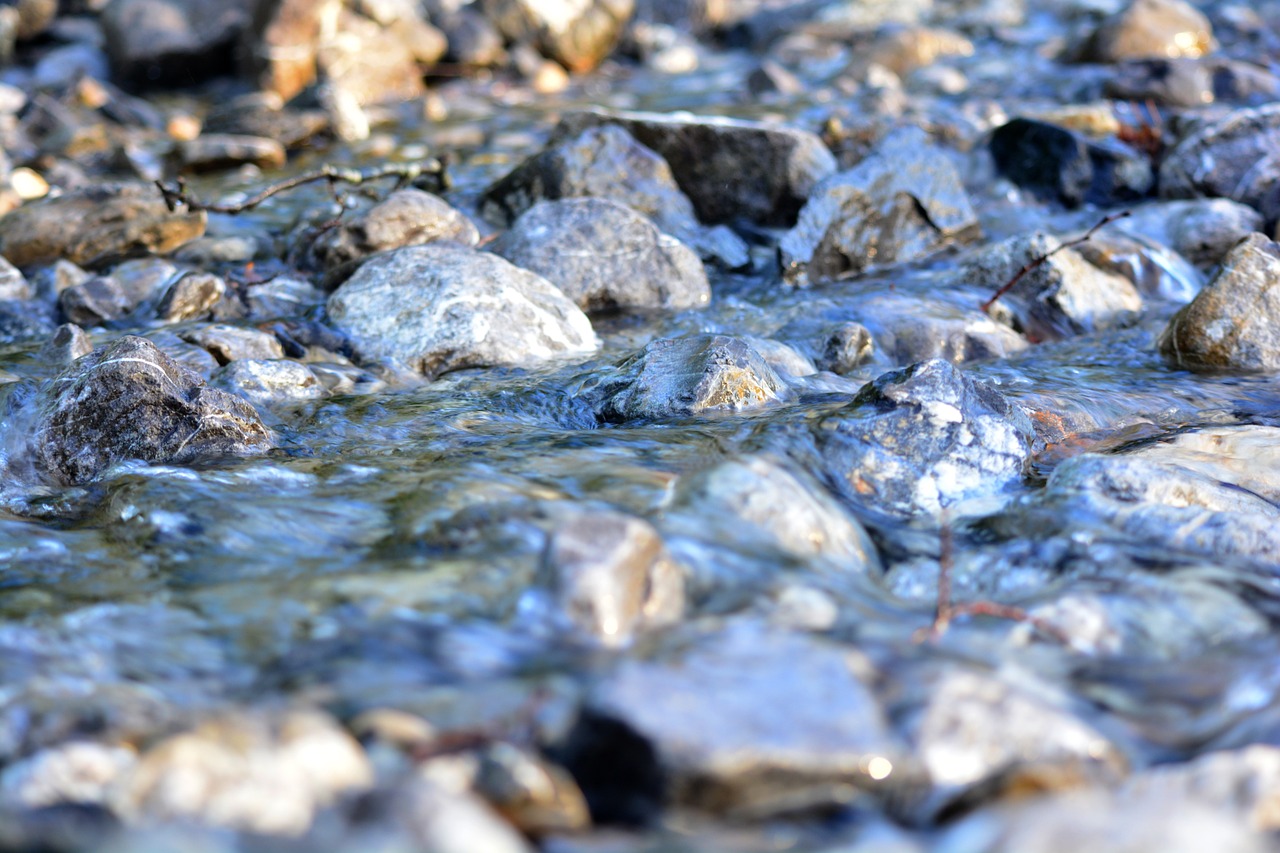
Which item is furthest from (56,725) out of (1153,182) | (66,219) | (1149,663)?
(1153,182)

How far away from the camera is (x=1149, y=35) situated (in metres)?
12.3

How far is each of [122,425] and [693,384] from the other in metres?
1.98

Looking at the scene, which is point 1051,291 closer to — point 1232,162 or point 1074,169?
point 1074,169

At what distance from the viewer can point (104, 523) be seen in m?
3.11

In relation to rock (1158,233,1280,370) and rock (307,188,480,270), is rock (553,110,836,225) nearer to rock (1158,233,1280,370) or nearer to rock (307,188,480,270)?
rock (307,188,480,270)

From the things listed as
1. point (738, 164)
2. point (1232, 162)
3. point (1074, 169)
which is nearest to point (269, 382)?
point (738, 164)

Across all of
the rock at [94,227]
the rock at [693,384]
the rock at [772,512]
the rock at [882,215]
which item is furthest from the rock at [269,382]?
the rock at [882,215]

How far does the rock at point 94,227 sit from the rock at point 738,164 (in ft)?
10.0

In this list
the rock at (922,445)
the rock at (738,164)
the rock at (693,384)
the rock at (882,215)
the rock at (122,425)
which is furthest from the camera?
the rock at (738,164)

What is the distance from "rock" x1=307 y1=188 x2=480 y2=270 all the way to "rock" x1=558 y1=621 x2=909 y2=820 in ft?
14.6

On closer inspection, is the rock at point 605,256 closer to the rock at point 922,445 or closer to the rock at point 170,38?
the rock at point 922,445

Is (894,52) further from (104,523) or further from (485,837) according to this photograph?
(485,837)

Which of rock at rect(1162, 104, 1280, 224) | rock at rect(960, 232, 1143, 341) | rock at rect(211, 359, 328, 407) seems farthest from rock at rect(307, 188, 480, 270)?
rock at rect(1162, 104, 1280, 224)

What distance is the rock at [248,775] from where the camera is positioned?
1.59 m
